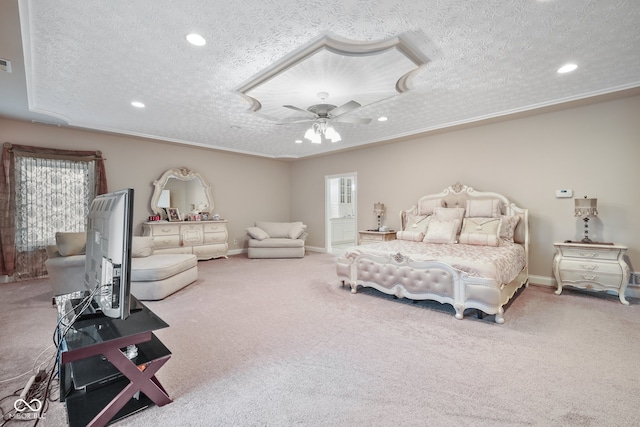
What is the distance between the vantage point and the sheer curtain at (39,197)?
4.39m

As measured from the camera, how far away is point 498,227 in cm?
409

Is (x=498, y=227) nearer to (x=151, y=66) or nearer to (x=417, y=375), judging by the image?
(x=417, y=375)

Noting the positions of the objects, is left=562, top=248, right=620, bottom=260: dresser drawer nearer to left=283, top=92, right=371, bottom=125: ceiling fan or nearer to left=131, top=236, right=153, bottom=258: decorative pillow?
left=283, top=92, right=371, bottom=125: ceiling fan

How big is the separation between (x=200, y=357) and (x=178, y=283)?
1.97 meters

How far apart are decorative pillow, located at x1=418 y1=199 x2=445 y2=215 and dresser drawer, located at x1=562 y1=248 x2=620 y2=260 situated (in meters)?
1.80

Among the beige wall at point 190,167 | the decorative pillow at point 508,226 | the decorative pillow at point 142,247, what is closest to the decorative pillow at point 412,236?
the decorative pillow at point 508,226

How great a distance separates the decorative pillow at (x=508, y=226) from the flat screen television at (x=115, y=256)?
4522 millimetres

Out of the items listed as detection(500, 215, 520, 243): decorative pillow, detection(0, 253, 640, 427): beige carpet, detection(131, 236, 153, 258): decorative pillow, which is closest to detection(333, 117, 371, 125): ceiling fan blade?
detection(0, 253, 640, 427): beige carpet

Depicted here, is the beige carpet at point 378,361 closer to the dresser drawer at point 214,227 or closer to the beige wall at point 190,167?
the beige wall at point 190,167

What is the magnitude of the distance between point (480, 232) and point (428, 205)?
1.10 m

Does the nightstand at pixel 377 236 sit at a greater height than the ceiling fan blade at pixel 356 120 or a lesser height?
lesser

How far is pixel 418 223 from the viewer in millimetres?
4895

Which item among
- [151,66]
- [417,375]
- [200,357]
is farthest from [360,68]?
[200,357]

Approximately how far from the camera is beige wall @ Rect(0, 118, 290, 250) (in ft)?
16.0
